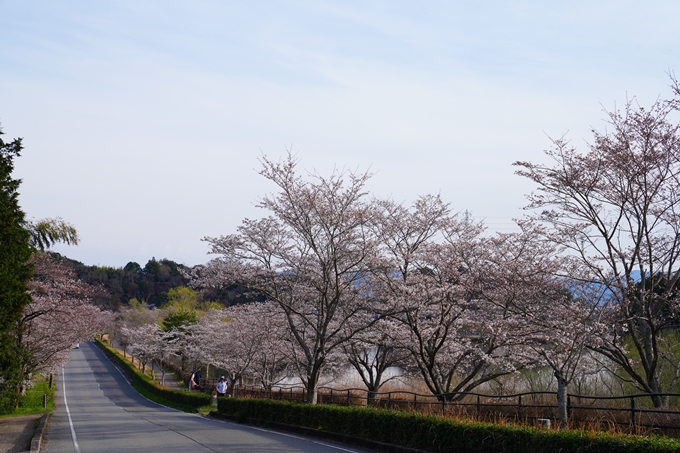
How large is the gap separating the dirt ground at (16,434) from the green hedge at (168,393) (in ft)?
40.3

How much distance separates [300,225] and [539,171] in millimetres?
8402

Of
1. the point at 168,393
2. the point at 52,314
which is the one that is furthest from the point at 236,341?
the point at 52,314

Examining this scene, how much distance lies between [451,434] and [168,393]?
36.0 meters

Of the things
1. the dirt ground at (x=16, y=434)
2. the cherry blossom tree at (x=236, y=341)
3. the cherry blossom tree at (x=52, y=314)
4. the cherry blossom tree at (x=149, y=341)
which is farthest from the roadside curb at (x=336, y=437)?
the cherry blossom tree at (x=149, y=341)

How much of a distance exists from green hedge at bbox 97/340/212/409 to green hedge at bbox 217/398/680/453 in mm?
17378

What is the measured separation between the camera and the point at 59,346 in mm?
37125

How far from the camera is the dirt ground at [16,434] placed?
15047 mm

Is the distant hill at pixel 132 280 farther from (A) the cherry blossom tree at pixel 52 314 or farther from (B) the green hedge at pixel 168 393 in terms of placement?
(A) the cherry blossom tree at pixel 52 314

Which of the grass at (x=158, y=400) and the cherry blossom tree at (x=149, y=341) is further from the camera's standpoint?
the cherry blossom tree at (x=149, y=341)

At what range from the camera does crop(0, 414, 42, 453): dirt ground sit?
15047 mm

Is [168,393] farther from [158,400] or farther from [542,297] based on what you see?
[542,297]

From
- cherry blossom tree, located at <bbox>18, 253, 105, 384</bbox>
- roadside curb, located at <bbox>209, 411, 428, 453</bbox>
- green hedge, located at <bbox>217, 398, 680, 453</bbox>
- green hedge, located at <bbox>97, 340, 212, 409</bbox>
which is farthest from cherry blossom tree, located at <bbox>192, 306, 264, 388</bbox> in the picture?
green hedge, located at <bbox>217, 398, 680, 453</bbox>

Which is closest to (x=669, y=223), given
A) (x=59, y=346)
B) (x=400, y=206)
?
(x=400, y=206)

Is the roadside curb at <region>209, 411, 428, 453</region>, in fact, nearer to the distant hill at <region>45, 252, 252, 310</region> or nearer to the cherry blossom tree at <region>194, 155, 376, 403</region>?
the cherry blossom tree at <region>194, 155, 376, 403</region>
